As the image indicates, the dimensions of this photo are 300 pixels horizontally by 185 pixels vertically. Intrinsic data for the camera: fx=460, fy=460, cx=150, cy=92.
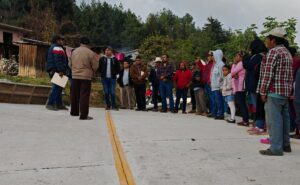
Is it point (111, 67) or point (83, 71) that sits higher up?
point (111, 67)

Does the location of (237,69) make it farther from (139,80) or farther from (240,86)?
(139,80)

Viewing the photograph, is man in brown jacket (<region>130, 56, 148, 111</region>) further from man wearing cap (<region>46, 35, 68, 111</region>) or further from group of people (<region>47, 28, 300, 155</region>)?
man wearing cap (<region>46, 35, 68, 111</region>)

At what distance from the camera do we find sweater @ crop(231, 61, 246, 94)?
35.3 ft

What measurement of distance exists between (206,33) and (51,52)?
6083 centimetres

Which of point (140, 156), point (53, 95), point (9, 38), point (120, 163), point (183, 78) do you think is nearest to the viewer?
point (120, 163)

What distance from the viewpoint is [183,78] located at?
14.3 metres

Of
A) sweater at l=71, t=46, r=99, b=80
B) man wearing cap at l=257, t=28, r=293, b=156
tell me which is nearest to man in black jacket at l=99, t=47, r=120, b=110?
sweater at l=71, t=46, r=99, b=80

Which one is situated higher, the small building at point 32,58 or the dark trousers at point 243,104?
the small building at point 32,58

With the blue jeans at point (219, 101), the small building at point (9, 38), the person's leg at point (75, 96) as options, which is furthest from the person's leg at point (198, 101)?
the small building at point (9, 38)

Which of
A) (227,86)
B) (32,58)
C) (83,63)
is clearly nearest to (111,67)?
(83,63)

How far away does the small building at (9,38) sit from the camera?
136 feet

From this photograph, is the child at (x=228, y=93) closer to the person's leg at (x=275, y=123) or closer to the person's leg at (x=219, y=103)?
the person's leg at (x=219, y=103)

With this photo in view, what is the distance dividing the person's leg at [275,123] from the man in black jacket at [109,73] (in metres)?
7.59

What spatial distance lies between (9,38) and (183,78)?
34.4 metres
